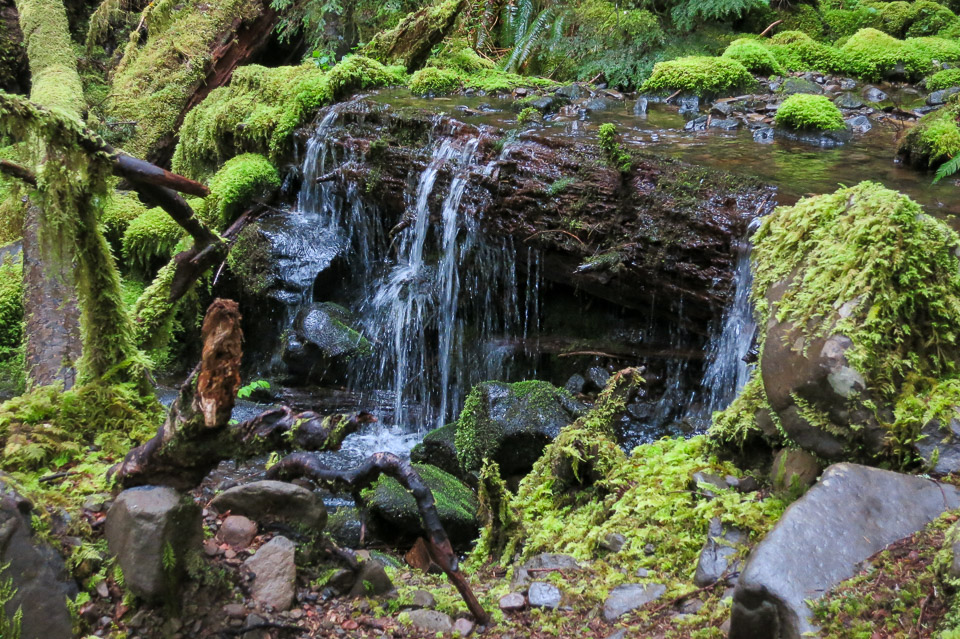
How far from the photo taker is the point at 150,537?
2156 millimetres

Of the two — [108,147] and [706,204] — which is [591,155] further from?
[108,147]

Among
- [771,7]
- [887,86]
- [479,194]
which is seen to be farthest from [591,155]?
[771,7]

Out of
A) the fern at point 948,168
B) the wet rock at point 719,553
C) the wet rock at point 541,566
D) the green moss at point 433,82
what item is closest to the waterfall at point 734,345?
the fern at point 948,168

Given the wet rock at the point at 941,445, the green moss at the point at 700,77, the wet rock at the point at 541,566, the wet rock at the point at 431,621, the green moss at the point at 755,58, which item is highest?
the green moss at the point at 755,58

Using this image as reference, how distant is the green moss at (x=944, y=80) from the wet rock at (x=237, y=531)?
9.47m

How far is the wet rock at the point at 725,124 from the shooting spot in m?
Result: 7.41

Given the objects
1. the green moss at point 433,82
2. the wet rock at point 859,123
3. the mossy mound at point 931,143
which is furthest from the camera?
the green moss at point 433,82

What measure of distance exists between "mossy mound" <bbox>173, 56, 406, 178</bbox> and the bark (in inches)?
274

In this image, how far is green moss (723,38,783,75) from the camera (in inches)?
371

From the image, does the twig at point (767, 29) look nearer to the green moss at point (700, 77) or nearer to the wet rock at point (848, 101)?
the green moss at point (700, 77)

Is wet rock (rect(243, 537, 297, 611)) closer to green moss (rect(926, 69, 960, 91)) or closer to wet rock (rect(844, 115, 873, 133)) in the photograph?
wet rock (rect(844, 115, 873, 133))

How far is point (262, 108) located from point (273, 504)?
25.5 ft

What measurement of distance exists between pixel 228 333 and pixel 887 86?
32.5 ft

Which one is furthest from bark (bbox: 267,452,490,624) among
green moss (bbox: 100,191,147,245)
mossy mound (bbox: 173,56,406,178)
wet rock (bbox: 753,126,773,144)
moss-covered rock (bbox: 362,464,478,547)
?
green moss (bbox: 100,191,147,245)
